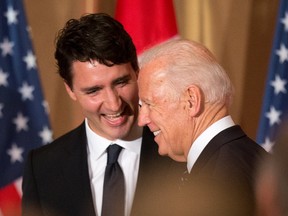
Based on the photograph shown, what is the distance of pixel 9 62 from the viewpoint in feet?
8.80

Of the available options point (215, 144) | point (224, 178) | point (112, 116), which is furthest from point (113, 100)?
point (224, 178)

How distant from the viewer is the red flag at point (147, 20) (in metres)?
2.70

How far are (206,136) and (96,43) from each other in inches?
24.4

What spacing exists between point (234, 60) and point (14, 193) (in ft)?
3.54

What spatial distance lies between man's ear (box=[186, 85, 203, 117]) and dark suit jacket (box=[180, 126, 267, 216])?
7 cm

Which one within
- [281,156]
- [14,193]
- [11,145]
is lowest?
[14,193]

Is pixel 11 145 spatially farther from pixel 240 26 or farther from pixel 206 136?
pixel 206 136

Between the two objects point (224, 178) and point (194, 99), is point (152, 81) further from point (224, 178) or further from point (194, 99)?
point (224, 178)

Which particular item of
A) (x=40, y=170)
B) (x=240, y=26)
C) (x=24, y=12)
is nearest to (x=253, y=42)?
(x=240, y=26)

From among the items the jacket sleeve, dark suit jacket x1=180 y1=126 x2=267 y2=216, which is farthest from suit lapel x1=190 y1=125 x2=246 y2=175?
the jacket sleeve

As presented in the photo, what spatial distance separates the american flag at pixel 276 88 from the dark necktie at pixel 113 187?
922mm

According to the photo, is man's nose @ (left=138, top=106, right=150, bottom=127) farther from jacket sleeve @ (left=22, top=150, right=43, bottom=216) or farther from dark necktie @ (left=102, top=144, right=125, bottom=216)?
jacket sleeve @ (left=22, top=150, right=43, bottom=216)

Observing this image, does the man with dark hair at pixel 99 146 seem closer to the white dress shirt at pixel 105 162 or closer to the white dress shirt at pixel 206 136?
→ the white dress shirt at pixel 105 162

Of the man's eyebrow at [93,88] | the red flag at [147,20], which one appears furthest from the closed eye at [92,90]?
the red flag at [147,20]
